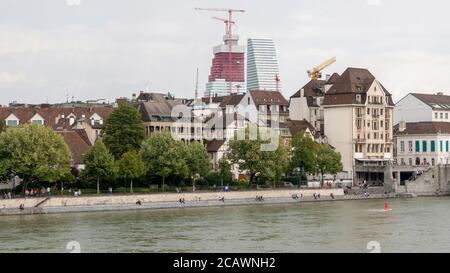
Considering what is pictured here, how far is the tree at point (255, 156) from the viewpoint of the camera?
75.0 metres

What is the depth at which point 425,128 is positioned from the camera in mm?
98062

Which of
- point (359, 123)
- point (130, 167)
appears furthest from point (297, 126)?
point (130, 167)

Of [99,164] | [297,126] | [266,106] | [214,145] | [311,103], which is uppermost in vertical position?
[311,103]

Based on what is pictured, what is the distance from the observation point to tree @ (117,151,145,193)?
6781 centimetres

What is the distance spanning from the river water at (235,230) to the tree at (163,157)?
856 centimetres

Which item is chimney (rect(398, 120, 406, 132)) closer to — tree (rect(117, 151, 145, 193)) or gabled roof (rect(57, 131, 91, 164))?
gabled roof (rect(57, 131, 91, 164))

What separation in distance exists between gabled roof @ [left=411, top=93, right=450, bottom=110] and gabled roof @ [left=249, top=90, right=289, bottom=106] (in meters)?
15.8

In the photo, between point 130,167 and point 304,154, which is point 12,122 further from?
point 304,154

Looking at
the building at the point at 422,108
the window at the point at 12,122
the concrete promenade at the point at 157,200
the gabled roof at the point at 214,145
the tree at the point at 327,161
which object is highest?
the building at the point at 422,108

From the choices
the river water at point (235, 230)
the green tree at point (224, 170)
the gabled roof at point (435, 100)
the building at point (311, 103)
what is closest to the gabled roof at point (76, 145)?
the green tree at point (224, 170)

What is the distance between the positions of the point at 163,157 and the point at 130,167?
11.9 feet

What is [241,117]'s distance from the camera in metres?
86.9

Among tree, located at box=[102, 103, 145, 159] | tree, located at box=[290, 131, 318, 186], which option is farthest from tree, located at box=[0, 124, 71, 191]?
tree, located at box=[290, 131, 318, 186]

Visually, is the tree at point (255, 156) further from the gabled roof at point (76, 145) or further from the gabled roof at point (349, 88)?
the gabled roof at point (349, 88)
